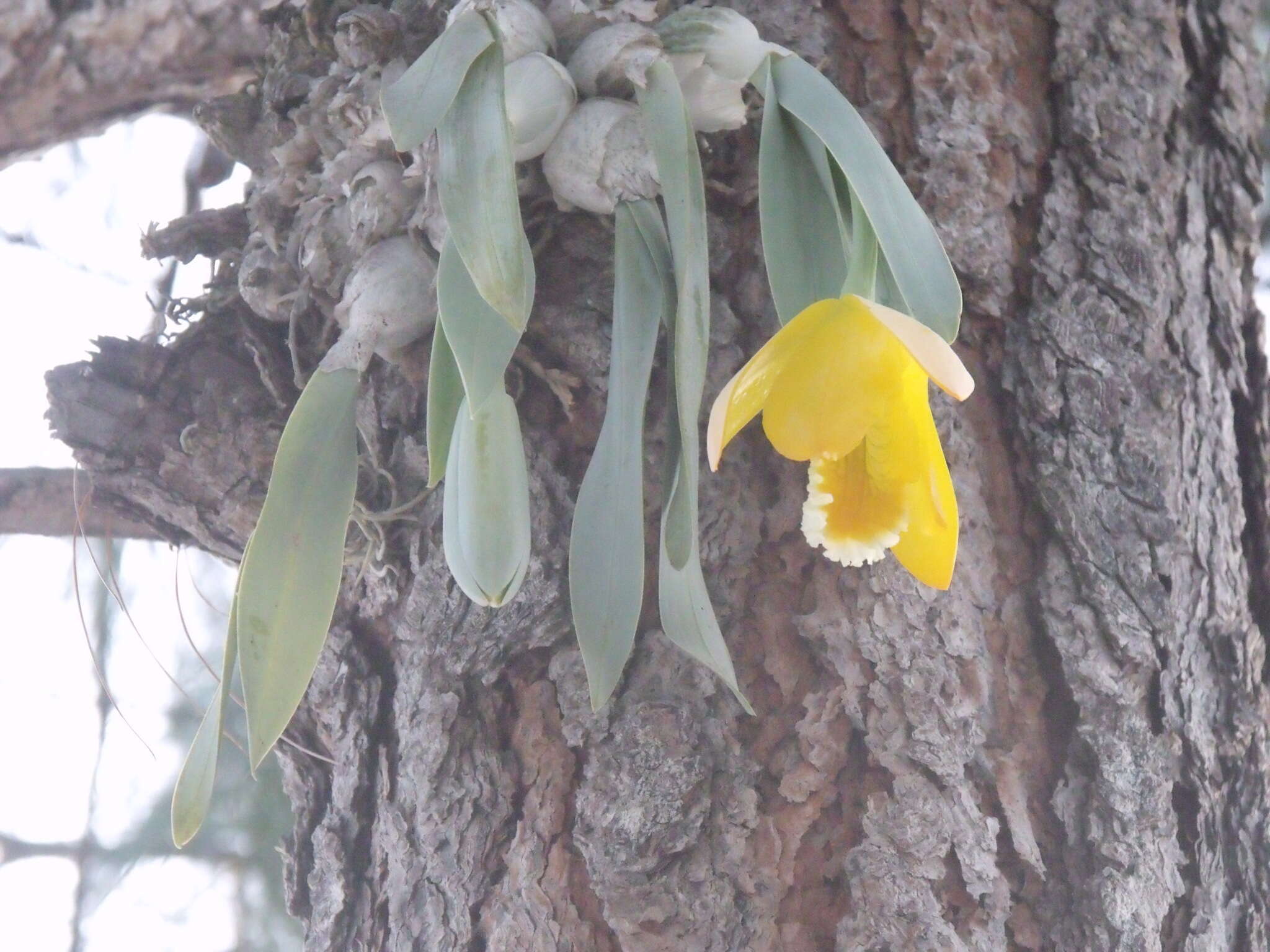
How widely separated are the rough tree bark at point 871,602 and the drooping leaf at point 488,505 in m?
0.10

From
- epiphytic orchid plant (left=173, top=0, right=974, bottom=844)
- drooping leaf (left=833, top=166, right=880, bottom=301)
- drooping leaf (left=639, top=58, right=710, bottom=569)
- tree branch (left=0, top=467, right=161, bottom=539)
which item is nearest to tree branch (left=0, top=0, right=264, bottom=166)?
tree branch (left=0, top=467, right=161, bottom=539)

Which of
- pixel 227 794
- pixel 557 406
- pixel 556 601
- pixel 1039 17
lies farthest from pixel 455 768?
pixel 227 794

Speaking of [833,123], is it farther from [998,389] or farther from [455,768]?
[455,768]

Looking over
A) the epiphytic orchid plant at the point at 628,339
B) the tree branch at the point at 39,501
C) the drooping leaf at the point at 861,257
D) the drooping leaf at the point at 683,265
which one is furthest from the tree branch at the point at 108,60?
the drooping leaf at the point at 861,257

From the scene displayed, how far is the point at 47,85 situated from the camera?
1133 millimetres

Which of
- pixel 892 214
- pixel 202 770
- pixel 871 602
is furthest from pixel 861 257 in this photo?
pixel 202 770

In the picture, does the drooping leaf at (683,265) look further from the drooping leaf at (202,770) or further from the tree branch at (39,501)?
the tree branch at (39,501)

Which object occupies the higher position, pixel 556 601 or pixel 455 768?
pixel 556 601

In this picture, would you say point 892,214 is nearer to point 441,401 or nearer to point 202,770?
point 441,401

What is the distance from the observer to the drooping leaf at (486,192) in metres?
0.57

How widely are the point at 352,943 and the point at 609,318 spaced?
513 mm

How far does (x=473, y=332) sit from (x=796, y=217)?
0.71ft

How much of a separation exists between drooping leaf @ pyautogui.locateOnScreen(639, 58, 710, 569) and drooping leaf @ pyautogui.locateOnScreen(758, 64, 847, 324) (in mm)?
44

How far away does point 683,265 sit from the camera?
595 millimetres
